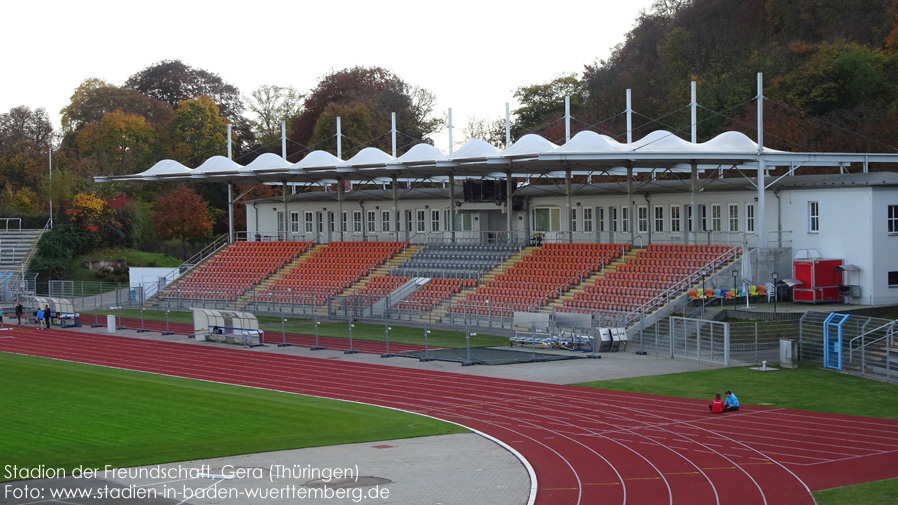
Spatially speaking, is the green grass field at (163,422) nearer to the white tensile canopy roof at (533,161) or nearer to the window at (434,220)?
the white tensile canopy roof at (533,161)

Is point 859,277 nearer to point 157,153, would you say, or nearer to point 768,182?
point 768,182

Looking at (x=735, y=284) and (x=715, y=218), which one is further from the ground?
(x=715, y=218)

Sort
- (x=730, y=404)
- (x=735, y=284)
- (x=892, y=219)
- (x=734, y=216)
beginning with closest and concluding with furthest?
(x=730, y=404)
(x=735, y=284)
(x=892, y=219)
(x=734, y=216)

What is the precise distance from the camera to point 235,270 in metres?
60.5

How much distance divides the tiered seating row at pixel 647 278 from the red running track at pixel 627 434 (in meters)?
11.2

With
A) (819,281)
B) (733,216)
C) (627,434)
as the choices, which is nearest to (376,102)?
(733,216)

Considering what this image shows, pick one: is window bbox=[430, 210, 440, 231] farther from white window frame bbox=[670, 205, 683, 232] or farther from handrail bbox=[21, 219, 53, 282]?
handrail bbox=[21, 219, 53, 282]

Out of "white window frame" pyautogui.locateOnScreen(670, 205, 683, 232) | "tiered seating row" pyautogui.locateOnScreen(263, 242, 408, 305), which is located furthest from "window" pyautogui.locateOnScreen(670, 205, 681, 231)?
"tiered seating row" pyautogui.locateOnScreen(263, 242, 408, 305)

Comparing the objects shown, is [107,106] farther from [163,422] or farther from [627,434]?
[627,434]

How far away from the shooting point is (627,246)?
1783 inches

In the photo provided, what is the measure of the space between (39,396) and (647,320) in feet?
67.8

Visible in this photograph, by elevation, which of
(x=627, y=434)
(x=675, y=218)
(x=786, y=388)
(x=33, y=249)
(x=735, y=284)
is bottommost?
(x=627, y=434)

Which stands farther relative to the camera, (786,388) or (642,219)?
(642,219)

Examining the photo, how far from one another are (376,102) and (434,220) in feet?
98.2
